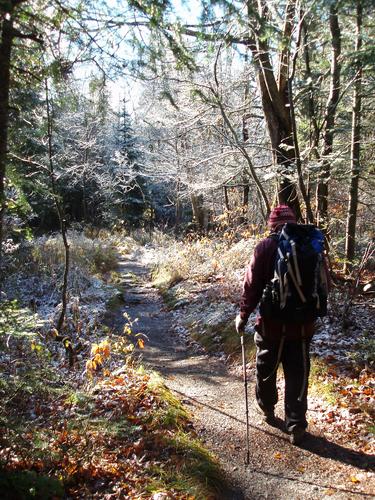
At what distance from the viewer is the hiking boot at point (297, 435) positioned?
3.78 m

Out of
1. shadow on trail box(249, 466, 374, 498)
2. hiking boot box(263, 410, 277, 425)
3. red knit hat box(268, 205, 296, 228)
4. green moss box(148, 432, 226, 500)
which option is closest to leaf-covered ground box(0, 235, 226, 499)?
green moss box(148, 432, 226, 500)

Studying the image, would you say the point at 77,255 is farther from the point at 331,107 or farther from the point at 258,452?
the point at 258,452

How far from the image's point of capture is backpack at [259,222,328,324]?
3.48m

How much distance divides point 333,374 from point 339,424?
31.7 inches

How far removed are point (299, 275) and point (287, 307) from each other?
1.09 ft

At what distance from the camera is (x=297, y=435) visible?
3.79m

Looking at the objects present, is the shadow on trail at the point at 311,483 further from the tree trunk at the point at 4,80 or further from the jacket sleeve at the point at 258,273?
the tree trunk at the point at 4,80

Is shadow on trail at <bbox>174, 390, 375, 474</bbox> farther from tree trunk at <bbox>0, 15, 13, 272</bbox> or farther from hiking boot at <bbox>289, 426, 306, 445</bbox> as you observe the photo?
tree trunk at <bbox>0, 15, 13, 272</bbox>

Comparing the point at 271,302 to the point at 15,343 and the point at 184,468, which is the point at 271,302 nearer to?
the point at 184,468

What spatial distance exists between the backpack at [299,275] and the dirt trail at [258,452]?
4.26 ft

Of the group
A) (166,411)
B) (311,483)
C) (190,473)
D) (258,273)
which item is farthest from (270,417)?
(258,273)

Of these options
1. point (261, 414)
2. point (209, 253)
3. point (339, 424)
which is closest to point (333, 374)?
point (339, 424)

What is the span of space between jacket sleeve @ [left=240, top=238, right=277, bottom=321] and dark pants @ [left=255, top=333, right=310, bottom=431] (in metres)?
0.42

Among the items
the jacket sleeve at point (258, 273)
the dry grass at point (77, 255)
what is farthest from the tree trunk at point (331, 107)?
the dry grass at point (77, 255)
